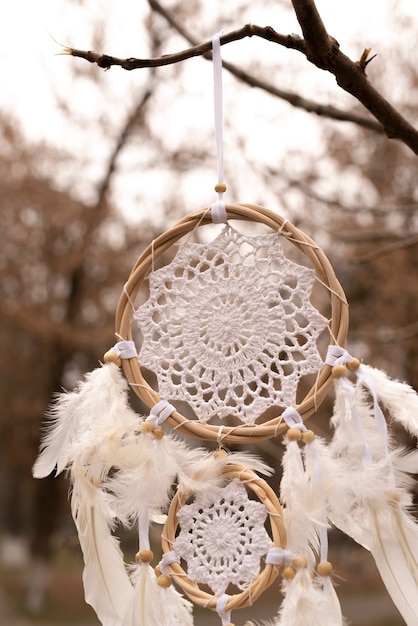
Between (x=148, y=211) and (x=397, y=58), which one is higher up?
(x=397, y=58)

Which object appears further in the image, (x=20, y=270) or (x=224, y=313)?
(x=20, y=270)

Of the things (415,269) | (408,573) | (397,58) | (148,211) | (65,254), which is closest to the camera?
(408,573)

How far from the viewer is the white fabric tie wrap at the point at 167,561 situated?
0.74 metres

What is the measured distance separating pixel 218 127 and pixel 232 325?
0.21m

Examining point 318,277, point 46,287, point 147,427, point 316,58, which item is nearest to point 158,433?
point 147,427

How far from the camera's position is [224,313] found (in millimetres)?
755

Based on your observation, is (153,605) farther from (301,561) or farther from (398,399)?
(398,399)

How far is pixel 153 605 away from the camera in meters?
0.72

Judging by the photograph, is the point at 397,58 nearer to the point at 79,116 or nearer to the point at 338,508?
the point at 79,116

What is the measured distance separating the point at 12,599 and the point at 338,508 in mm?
5091

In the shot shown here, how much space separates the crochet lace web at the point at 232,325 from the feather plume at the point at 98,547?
0.42ft

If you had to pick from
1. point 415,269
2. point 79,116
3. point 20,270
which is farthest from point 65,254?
point 415,269

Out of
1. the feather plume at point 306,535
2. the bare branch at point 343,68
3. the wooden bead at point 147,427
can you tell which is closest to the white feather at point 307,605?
the feather plume at point 306,535

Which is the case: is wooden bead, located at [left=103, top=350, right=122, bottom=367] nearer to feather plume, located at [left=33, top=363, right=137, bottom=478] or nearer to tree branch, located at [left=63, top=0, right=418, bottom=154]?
feather plume, located at [left=33, top=363, right=137, bottom=478]
